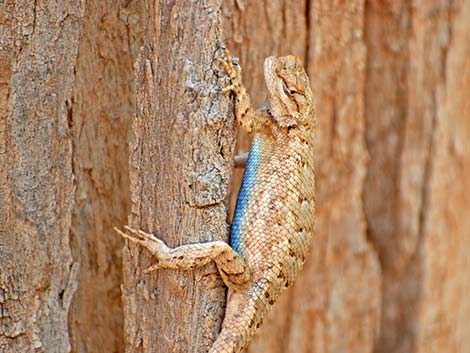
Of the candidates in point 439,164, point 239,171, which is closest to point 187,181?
point 239,171

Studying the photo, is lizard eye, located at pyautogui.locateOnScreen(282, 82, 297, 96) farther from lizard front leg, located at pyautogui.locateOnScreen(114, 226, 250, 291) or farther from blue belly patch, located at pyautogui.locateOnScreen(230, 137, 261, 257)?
lizard front leg, located at pyautogui.locateOnScreen(114, 226, 250, 291)

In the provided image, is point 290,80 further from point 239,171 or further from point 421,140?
point 421,140

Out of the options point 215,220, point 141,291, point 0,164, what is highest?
point 0,164

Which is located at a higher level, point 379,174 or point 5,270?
point 379,174

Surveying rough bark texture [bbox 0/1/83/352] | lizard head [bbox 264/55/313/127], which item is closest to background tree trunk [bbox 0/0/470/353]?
rough bark texture [bbox 0/1/83/352]

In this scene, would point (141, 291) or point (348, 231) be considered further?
point (348, 231)
